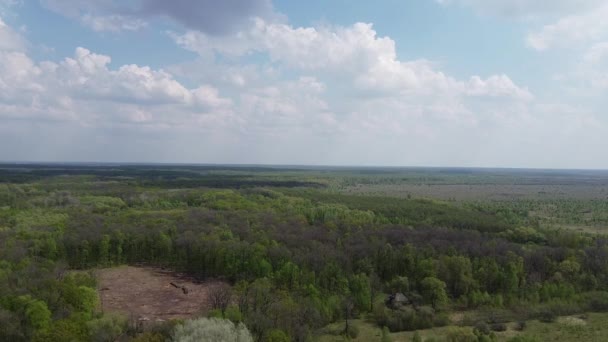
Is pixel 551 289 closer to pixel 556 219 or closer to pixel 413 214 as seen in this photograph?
pixel 413 214

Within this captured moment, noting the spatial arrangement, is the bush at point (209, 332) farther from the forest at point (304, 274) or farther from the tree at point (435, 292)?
the tree at point (435, 292)

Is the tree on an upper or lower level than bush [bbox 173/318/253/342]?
lower

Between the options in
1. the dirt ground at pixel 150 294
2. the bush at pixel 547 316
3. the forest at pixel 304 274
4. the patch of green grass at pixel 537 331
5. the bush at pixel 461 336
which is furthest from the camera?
the dirt ground at pixel 150 294

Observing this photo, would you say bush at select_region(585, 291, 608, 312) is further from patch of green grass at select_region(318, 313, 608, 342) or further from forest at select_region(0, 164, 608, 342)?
patch of green grass at select_region(318, 313, 608, 342)

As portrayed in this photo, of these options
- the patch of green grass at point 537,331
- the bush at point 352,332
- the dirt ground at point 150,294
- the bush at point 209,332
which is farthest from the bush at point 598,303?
the dirt ground at point 150,294

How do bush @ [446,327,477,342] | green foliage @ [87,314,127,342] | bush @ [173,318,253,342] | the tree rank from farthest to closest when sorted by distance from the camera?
the tree, bush @ [446,327,477,342], green foliage @ [87,314,127,342], bush @ [173,318,253,342]

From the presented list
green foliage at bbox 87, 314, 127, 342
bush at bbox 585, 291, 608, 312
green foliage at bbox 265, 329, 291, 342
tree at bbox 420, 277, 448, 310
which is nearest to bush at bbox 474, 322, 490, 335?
tree at bbox 420, 277, 448, 310

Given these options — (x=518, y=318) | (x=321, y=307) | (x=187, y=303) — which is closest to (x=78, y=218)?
(x=187, y=303)
